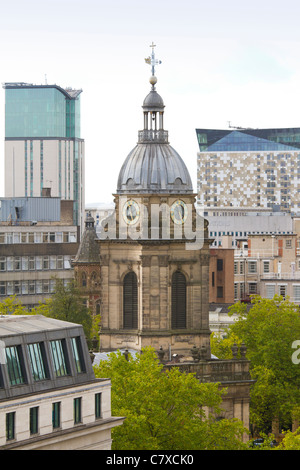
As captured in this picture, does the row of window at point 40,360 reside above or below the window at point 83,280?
below

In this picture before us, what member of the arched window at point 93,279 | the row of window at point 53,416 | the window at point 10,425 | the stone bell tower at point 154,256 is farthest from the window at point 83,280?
the window at point 10,425

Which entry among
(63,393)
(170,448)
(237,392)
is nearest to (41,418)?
(63,393)

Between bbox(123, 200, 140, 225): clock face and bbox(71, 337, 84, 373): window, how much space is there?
29.5 metres

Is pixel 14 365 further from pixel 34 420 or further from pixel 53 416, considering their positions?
pixel 53 416

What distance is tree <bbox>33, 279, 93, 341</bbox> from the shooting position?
155m

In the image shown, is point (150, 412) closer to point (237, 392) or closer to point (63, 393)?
point (63, 393)

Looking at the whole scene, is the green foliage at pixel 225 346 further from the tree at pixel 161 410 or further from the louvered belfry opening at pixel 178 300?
the tree at pixel 161 410

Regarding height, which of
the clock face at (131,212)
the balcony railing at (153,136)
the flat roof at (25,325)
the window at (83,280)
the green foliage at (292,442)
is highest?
the balcony railing at (153,136)

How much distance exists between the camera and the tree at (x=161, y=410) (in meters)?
102

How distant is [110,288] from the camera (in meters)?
130

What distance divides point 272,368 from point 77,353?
136ft

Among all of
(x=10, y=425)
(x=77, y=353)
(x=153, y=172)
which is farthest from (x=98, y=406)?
(x=153, y=172)

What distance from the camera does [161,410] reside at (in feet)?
342

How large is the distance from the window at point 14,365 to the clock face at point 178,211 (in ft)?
118
